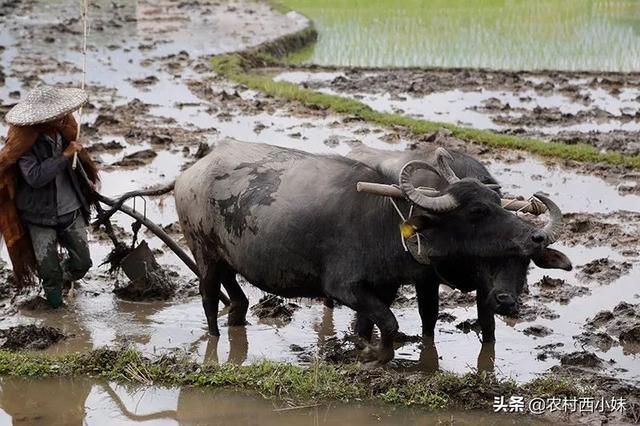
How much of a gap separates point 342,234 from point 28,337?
1801 millimetres

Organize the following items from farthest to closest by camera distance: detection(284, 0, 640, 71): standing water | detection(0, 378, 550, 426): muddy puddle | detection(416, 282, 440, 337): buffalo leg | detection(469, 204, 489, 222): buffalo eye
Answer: detection(284, 0, 640, 71): standing water → detection(416, 282, 440, 337): buffalo leg → detection(469, 204, 489, 222): buffalo eye → detection(0, 378, 550, 426): muddy puddle

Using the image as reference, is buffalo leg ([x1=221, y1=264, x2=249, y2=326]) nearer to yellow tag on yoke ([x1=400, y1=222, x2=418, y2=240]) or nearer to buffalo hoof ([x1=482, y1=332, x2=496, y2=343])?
buffalo hoof ([x1=482, y1=332, x2=496, y2=343])

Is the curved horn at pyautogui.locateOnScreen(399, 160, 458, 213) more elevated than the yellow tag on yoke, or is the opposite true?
the curved horn at pyautogui.locateOnScreen(399, 160, 458, 213)

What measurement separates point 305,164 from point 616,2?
16.3 m

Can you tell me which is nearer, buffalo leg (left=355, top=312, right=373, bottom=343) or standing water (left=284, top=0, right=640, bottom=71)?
buffalo leg (left=355, top=312, right=373, bottom=343)

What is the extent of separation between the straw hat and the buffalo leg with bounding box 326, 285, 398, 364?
1.86 metres

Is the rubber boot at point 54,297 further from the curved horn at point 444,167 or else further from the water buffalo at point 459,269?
the curved horn at point 444,167

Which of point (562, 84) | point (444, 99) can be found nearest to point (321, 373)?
point (444, 99)

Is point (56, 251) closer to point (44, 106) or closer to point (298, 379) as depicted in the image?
point (44, 106)

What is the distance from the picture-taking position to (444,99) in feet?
40.1

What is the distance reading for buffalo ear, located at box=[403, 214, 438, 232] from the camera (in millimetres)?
4648

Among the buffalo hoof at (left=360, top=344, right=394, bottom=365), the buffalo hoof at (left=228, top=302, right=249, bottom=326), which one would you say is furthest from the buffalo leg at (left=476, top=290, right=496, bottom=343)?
the buffalo hoof at (left=228, top=302, right=249, bottom=326)

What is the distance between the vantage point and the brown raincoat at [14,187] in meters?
5.65

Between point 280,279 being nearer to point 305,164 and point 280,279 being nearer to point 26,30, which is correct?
point 305,164
